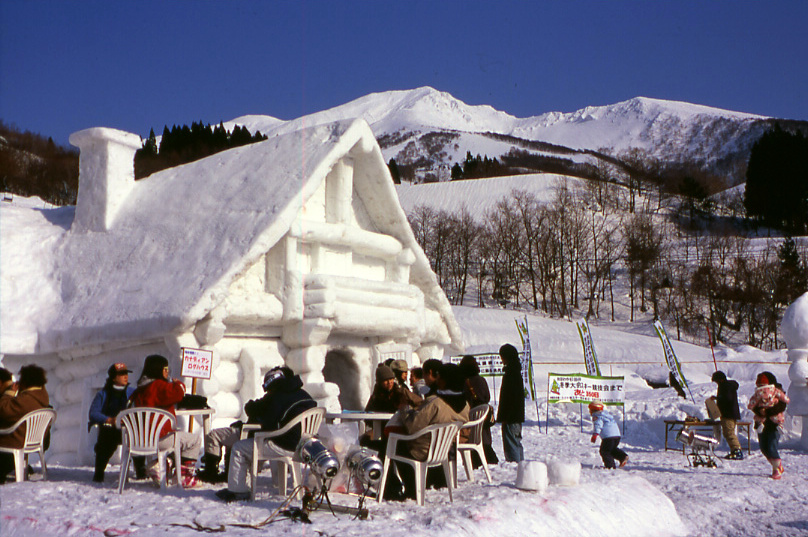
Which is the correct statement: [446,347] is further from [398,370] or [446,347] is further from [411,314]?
[398,370]

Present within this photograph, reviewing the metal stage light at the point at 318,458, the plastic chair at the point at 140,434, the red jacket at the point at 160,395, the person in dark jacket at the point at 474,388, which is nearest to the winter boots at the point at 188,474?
the plastic chair at the point at 140,434

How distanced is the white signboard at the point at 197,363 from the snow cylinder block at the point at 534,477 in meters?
4.00

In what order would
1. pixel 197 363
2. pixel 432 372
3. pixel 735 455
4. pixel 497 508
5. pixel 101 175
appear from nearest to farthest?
pixel 497 508
pixel 432 372
pixel 197 363
pixel 735 455
pixel 101 175

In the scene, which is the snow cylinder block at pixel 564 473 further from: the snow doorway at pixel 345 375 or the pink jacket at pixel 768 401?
the snow doorway at pixel 345 375

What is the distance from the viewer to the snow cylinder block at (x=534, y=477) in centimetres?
741

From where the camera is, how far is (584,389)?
14.8 m

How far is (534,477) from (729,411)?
6.29 meters

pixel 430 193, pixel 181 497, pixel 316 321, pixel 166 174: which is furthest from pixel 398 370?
pixel 430 193

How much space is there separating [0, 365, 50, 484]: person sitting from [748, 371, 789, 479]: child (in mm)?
8248

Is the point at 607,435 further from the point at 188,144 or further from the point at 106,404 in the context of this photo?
the point at 188,144

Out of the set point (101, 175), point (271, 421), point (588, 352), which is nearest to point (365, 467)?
point (271, 421)

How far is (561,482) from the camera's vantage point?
7.71 m

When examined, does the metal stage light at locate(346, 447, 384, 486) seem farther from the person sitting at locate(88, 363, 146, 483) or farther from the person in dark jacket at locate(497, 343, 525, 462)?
the person in dark jacket at locate(497, 343, 525, 462)

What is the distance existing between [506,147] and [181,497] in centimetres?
16073
